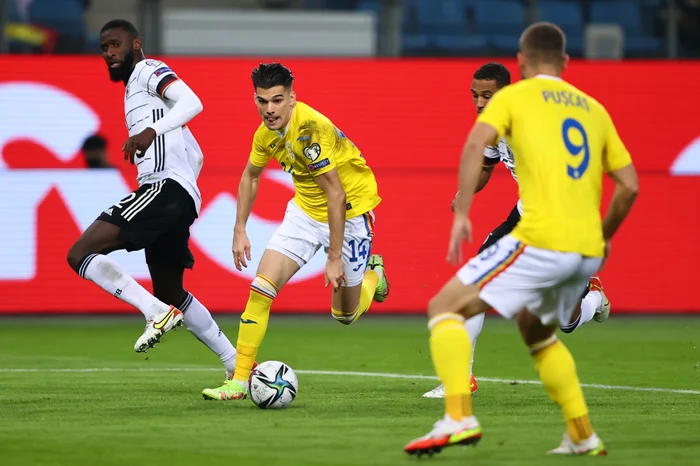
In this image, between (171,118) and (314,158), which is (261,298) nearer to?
(314,158)

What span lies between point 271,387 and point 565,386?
7.49 feet

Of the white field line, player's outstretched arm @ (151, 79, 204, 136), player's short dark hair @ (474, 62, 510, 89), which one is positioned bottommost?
the white field line

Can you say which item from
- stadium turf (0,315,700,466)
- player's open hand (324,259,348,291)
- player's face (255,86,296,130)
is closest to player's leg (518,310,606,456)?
stadium turf (0,315,700,466)

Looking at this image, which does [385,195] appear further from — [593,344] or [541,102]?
[541,102]

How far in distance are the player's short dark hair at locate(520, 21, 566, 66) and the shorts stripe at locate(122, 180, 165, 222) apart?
10.7 ft

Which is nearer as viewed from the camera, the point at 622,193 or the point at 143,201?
the point at 622,193

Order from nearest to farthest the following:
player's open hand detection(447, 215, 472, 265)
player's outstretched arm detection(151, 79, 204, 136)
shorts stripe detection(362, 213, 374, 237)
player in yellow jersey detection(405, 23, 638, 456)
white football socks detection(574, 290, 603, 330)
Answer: player's open hand detection(447, 215, 472, 265) < player in yellow jersey detection(405, 23, 638, 456) < player's outstretched arm detection(151, 79, 204, 136) < shorts stripe detection(362, 213, 374, 237) < white football socks detection(574, 290, 603, 330)

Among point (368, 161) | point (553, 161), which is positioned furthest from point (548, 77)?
point (368, 161)

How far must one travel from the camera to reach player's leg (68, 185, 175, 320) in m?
7.95

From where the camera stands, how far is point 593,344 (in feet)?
40.2

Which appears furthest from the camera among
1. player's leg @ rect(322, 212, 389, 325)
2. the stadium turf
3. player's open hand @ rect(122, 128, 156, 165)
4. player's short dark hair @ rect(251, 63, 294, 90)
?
player's leg @ rect(322, 212, 389, 325)

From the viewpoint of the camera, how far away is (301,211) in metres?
8.66

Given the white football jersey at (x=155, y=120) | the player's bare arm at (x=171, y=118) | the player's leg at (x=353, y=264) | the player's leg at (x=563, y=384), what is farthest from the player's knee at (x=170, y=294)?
the player's leg at (x=563, y=384)

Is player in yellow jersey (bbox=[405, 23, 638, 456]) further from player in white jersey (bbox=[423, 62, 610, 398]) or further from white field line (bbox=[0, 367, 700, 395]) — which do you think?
white field line (bbox=[0, 367, 700, 395])
